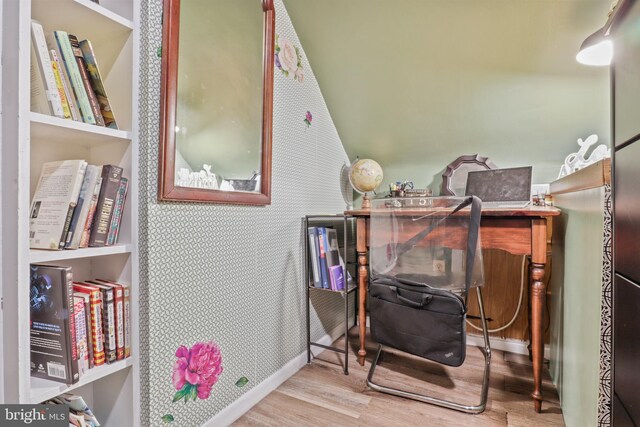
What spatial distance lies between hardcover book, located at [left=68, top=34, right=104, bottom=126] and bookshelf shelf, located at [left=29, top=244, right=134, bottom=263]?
1.27 ft

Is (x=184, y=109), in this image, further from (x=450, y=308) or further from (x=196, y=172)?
(x=450, y=308)

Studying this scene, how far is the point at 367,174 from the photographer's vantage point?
219cm

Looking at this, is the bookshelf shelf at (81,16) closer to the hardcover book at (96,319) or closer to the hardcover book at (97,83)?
the hardcover book at (97,83)

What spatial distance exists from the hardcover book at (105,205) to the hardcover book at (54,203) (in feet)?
0.20

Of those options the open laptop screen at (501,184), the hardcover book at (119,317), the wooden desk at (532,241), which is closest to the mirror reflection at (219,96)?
the hardcover book at (119,317)

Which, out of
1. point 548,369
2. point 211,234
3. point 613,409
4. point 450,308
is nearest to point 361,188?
point 450,308

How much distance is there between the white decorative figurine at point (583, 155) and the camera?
1691 mm

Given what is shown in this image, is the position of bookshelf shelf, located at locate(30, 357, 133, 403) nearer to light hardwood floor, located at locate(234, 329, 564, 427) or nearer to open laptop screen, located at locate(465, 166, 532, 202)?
light hardwood floor, located at locate(234, 329, 564, 427)

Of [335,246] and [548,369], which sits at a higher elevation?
[335,246]

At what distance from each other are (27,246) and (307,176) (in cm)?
Answer: 135

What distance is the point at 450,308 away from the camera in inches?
Answer: 55.3

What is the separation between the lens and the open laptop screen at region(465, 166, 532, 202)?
1.79 metres

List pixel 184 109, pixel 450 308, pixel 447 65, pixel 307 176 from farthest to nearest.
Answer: pixel 307 176
pixel 447 65
pixel 450 308
pixel 184 109

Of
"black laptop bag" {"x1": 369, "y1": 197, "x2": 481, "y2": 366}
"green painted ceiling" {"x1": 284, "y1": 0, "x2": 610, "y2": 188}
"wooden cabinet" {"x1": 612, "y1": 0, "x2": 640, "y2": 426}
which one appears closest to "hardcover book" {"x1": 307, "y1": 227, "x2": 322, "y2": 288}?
"black laptop bag" {"x1": 369, "y1": 197, "x2": 481, "y2": 366}
